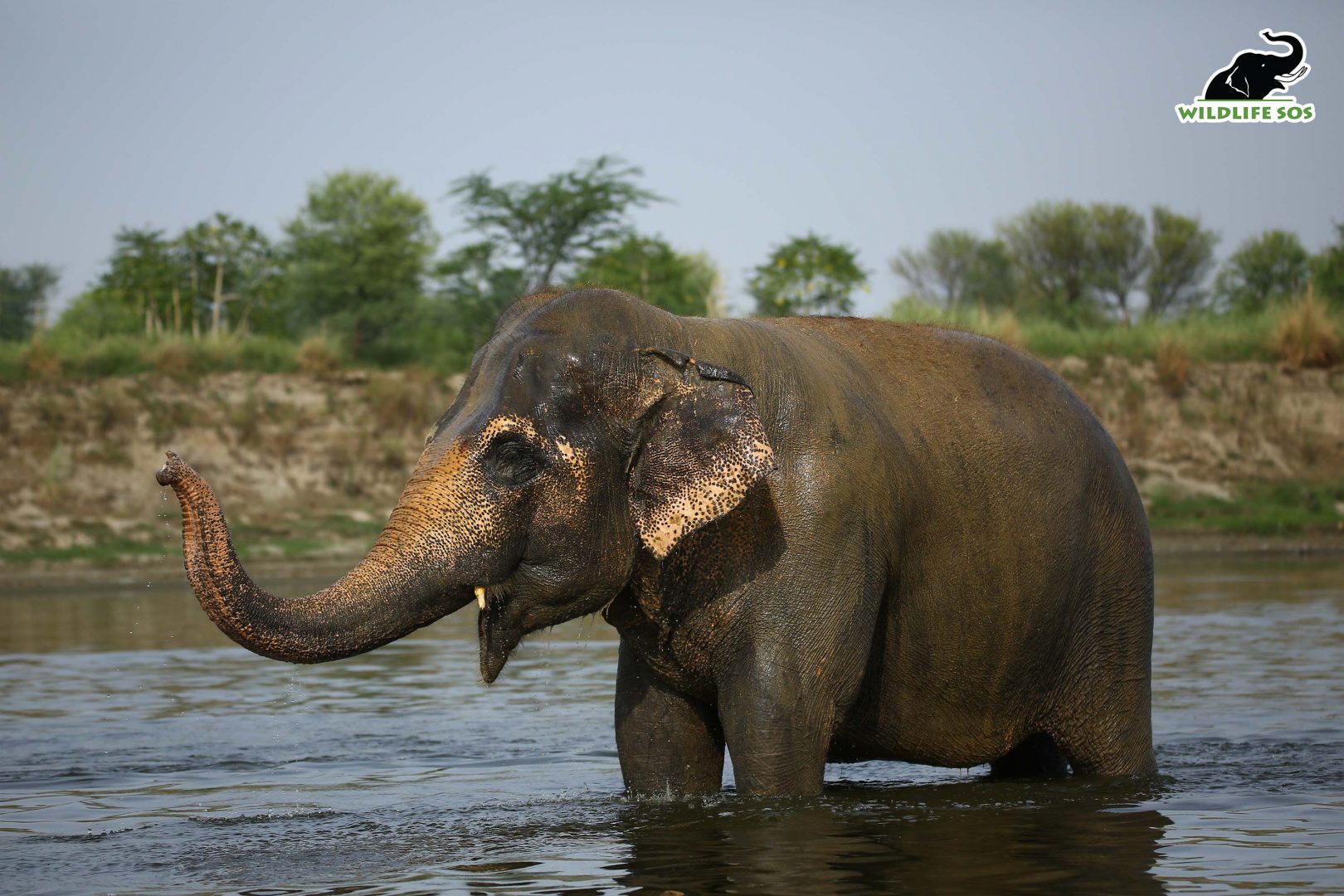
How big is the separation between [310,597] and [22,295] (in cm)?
7120

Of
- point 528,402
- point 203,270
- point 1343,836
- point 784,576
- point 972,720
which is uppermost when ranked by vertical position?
point 203,270

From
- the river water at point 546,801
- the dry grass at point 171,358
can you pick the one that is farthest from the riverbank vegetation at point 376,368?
the river water at point 546,801

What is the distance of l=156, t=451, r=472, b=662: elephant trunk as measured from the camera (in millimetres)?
5309

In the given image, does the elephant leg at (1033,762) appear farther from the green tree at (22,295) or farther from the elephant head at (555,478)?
the green tree at (22,295)

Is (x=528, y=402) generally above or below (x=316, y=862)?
above

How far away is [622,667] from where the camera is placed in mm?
6852

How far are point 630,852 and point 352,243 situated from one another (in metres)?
39.8

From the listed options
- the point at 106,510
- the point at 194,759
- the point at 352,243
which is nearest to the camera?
the point at 194,759

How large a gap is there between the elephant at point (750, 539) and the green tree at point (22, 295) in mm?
57180

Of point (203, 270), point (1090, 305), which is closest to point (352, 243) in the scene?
point (203, 270)

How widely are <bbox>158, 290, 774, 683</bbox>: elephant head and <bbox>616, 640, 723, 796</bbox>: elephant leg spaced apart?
0.86 metres

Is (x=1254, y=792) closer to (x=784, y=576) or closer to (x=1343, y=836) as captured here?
(x=1343, y=836)

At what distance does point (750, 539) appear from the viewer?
20.0 feet

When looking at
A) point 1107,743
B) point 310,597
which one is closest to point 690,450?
point 310,597
